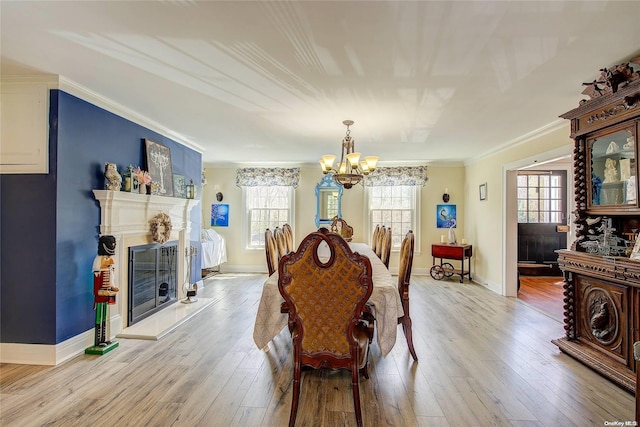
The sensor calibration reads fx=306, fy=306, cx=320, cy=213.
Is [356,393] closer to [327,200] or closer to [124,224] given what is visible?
[124,224]

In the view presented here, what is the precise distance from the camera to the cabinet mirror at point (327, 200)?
664 centimetres

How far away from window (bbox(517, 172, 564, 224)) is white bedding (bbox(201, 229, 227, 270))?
260 inches

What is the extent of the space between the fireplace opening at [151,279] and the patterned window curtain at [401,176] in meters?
4.08

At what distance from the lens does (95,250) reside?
3.04 m

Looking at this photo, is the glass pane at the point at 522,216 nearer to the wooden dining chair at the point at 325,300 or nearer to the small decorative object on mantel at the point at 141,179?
the wooden dining chair at the point at 325,300

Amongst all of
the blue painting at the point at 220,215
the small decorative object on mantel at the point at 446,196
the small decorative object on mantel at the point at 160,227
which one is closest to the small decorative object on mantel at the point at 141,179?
the small decorative object on mantel at the point at 160,227

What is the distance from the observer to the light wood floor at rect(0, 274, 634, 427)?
1.93m

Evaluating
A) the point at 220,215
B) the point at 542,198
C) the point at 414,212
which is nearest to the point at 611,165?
the point at 414,212

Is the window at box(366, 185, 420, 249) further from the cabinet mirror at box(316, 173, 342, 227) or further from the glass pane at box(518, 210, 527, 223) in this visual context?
the glass pane at box(518, 210, 527, 223)

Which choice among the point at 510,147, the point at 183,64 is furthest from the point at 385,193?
the point at 183,64

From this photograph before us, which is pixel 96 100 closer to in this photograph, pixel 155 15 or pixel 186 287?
pixel 155 15

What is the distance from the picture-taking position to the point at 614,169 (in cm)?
259

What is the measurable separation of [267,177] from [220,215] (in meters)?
1.37

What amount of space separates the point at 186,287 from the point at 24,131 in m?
2.78
